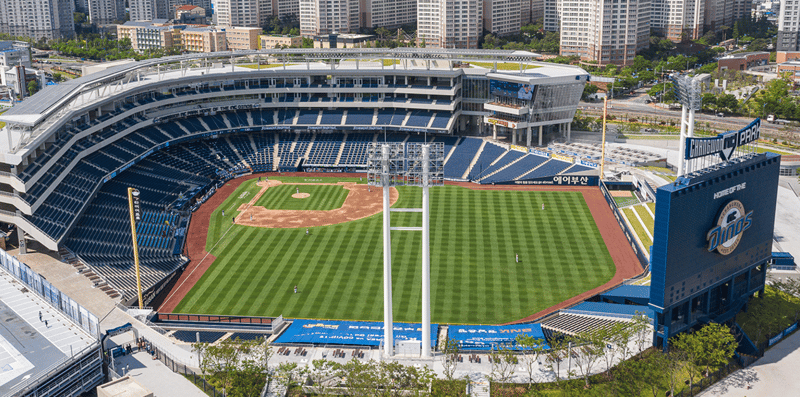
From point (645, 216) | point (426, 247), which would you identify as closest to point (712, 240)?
point (426, 247)

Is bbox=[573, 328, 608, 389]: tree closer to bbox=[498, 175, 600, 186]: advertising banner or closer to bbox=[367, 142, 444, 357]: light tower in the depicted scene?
bbox=[367, 142, 444, 357]: light tower

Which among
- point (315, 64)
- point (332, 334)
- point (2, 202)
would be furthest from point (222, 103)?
point (332, 334)

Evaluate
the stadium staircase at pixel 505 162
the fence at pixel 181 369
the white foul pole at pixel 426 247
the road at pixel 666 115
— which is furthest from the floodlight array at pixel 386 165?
the road at pixel 666 115

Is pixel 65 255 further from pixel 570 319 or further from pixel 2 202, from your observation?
pixel 570 319

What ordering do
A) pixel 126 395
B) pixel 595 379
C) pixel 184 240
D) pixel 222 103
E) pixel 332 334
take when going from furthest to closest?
pixel 222 103
pixel 184 240
pixel 332 334
pixel 595 379
pixel 126 395

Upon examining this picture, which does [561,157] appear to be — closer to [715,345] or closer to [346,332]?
[715,345]

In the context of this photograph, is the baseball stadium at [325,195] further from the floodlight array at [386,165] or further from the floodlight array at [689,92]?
the floodlight array at [386,165]
